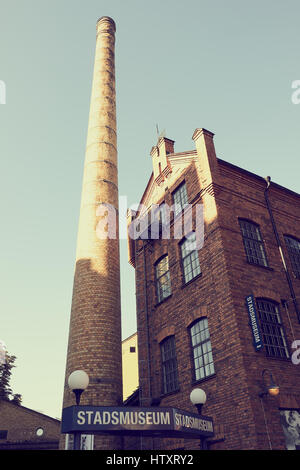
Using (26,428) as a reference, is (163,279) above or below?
above

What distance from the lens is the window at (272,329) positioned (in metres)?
10.9

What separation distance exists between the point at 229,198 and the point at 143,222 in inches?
212

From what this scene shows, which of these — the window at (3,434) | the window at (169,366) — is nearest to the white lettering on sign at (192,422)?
the window at (169,366)

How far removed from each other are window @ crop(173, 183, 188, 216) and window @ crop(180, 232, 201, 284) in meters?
1.44

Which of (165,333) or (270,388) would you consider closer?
(270,388)

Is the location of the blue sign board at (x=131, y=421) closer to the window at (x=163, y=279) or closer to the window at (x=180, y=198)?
the window at (x=163, y=279)

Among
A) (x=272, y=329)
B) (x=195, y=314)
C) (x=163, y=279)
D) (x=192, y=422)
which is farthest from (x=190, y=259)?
(x=192, y=422)

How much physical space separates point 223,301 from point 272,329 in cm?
181

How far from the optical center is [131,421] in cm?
698

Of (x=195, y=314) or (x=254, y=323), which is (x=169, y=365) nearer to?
(x=195, y=314)

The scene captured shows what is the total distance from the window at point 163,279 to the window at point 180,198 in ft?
6.34

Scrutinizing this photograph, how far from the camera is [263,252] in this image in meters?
12.9
